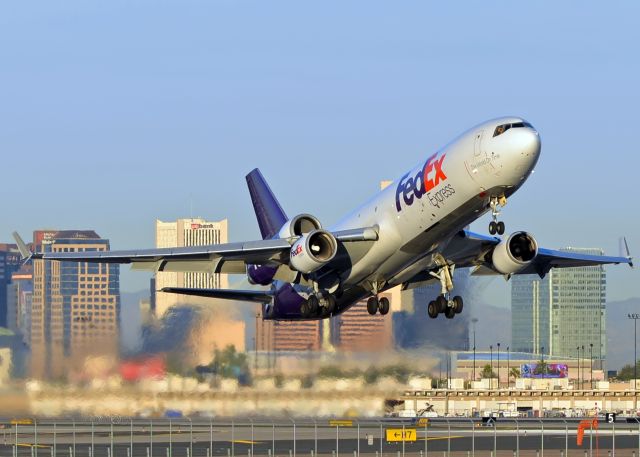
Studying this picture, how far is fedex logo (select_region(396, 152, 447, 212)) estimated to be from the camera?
154 ft

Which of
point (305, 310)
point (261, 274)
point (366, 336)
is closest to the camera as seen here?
point (305, 310)

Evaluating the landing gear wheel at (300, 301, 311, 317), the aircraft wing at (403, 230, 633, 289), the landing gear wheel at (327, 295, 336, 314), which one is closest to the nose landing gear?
the aircraft wing at (403, 230, 633, 289)

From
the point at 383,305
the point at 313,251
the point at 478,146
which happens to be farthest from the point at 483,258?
the point at 478,146

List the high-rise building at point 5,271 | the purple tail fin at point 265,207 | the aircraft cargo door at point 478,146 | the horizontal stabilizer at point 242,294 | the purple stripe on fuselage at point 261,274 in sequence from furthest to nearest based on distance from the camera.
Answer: the high-rise building at point 5,271 < the purple tail fin at point 265,207 < the horizontal stabilizer at point 242,294 < the purple stripe on fuselage at point 261,274 < the aircraft cargo door at point 478,146

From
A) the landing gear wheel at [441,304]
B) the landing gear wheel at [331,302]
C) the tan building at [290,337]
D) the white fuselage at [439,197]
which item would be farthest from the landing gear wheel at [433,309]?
the tan building at [290,337]

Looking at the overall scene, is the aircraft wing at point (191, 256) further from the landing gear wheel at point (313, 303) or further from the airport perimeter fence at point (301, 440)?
the airport perimeter fence at point (301, 440)

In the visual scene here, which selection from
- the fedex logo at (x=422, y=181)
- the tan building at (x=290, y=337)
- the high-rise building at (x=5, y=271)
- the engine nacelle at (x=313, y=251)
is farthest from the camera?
the high-rise building at (x=5, y=271)

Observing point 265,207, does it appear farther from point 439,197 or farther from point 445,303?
point 439,197

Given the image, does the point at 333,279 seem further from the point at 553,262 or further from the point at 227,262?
the point at 553,262

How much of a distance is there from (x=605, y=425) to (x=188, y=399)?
34353mm

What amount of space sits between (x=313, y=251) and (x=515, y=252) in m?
7.73

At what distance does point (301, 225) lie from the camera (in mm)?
52656

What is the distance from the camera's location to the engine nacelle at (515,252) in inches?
2046

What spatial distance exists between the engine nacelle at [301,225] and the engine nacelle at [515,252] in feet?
22.4
